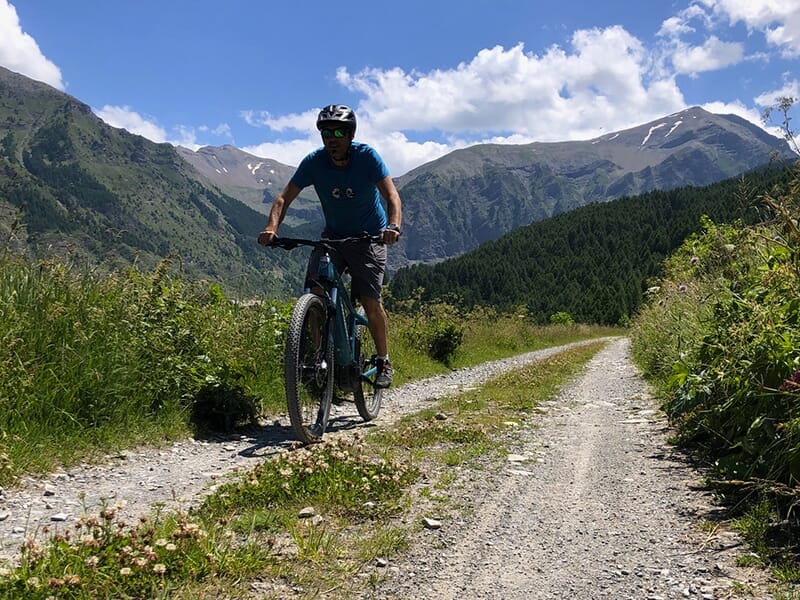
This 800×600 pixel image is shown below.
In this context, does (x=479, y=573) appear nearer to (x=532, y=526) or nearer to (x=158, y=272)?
(x=532, y=526)

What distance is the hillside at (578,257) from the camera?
5251 inches

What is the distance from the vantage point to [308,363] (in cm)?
540

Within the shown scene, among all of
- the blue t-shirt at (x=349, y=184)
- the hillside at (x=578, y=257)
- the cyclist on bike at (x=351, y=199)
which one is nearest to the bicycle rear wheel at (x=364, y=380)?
the cyclist on bike at (x=351, y=199)

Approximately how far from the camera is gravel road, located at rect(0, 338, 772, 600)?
237 cm

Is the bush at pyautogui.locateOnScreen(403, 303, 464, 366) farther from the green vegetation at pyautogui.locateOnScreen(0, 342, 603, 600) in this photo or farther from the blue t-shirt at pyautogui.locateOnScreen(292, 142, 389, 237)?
the green vegetation at pyautogui.locateOnScreen(0, 342, 603, 600)

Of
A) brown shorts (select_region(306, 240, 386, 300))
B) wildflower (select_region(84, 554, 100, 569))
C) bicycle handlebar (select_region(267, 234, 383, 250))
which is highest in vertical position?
bicycle handlebar (select_region(267, 234, 383, 250))

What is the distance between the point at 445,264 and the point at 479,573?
174 m

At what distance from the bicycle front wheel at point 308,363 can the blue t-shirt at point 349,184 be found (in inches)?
37.7

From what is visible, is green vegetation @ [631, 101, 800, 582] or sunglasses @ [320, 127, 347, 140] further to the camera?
sunglasses @ [320, 127, 347, 140]

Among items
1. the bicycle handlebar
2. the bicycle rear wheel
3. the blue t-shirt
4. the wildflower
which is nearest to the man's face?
the blue t-shirt

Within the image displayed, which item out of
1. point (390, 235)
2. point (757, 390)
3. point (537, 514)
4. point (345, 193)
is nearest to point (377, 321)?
point (390, 235)

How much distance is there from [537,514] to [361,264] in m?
3.41

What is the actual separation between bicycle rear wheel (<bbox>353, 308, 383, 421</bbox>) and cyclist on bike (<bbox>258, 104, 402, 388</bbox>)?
0.45 metres

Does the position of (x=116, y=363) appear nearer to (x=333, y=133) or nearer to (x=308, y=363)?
(x=308, y=363)
